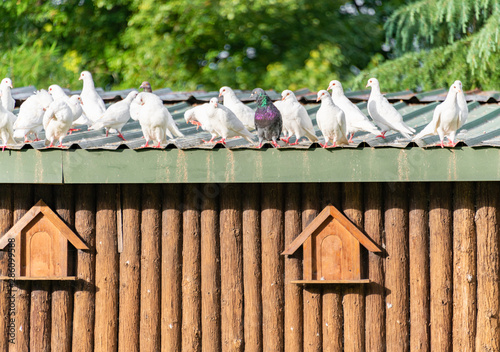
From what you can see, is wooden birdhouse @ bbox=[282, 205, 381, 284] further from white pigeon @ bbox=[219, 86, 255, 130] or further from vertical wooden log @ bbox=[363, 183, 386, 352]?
white pigeon @ bbox=[219, 86, 255, 130]

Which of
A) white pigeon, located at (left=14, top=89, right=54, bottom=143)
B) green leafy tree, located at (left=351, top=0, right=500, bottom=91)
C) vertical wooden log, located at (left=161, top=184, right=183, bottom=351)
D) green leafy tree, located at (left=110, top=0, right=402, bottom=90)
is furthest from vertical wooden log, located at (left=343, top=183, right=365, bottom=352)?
green leafy tree, located at (left=110, top=0, right=402, bottom=90)

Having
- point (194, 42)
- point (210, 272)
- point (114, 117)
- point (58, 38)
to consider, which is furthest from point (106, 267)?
point (58, 38)

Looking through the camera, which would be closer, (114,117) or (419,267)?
(419,267)

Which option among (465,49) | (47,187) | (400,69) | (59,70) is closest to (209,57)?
(59,70)

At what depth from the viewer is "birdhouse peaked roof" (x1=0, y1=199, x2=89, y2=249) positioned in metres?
5.10

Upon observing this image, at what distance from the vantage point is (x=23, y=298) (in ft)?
17.1

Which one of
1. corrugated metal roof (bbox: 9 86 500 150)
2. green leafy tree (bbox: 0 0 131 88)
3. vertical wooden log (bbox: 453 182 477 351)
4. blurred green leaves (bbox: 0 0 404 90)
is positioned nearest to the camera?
corrugated metal roof (bbox: 9 86 500 150)

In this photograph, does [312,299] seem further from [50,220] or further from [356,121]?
[50,220]

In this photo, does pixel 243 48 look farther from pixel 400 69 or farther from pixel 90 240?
pixel 90 240

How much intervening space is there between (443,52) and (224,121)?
8.31m

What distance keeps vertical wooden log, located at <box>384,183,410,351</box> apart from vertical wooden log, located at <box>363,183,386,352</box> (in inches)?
1.9

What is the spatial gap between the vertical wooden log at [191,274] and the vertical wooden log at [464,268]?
1.89m

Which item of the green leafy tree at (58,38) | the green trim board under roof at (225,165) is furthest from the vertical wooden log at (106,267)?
the green leafy tree at (58,38)

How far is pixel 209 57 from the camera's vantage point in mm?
16312
